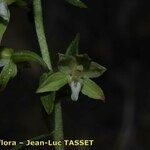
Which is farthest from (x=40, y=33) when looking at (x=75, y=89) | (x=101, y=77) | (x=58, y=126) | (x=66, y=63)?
(x=101, y=77)

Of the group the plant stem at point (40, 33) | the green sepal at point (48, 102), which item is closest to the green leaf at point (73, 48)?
the plant stem at point (40, 33)

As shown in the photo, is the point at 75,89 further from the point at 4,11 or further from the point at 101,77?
the point at 101,77

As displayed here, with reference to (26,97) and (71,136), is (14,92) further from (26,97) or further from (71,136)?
(71,136)

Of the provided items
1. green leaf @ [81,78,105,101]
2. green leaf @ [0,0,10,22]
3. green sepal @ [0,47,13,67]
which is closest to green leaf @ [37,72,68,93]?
green leaf @ [81,78,105,101]

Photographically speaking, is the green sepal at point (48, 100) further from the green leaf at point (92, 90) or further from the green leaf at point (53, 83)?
the green leaf at point (92, 90)

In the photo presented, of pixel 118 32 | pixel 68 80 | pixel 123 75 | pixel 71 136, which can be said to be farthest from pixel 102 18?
pixel 68 80

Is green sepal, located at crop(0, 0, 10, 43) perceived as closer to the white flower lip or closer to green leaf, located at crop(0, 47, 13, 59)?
green leaf, located at crop(0, 47, 13, 59)

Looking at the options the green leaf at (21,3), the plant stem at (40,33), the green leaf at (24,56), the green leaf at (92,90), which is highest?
the green leaf at (21,3)
